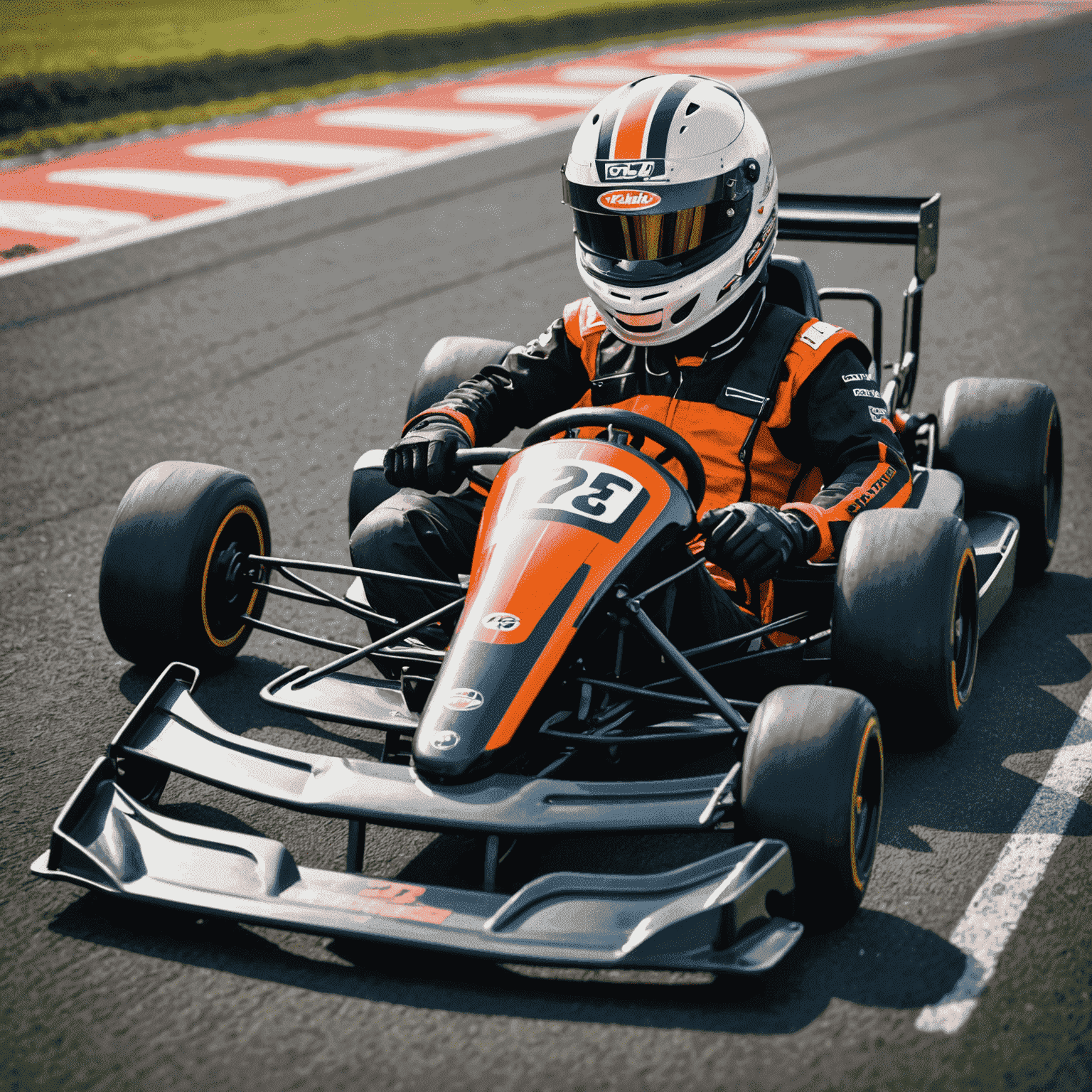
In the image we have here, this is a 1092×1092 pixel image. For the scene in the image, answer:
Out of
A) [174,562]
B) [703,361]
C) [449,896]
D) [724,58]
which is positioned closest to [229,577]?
[174,562]

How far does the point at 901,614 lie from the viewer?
318 centimetres

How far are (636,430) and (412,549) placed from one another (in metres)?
0.66

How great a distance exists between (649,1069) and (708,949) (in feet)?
0.75

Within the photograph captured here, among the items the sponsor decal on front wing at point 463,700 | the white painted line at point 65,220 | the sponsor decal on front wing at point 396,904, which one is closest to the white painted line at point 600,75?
the white painted line at point 65,220

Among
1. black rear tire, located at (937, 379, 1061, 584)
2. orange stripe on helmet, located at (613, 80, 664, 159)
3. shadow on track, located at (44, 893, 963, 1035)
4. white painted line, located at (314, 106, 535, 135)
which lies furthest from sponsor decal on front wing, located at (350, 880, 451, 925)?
white painted line, located at (314, 106, 535, 135)

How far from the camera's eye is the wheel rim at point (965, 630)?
3.43m

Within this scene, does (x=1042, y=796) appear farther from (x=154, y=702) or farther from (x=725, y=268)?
(x=154, y=702)

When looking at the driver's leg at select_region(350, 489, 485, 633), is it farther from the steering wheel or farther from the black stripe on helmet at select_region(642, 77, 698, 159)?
the black stripe on helmet at select_region(642, 77, 698, 159)

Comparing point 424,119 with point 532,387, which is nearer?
point 532,387

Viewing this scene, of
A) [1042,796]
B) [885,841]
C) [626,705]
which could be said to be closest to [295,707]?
[626,705]

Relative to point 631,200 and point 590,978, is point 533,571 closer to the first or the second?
point 590,978

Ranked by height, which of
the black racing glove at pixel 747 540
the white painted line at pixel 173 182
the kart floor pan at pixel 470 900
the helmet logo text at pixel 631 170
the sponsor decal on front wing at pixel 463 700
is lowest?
the white painted line at pixel 173 182

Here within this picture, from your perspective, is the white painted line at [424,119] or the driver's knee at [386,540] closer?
the driver's knee at [386,540]

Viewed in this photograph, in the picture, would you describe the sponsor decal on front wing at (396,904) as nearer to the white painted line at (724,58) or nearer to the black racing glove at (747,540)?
the black racing glove at (747,540)
